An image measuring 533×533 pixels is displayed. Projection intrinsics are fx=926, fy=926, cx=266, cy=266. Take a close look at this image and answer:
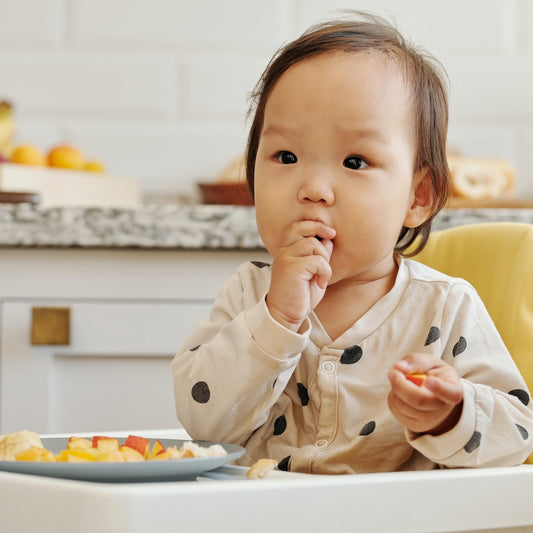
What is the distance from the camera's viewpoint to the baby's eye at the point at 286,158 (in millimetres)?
734

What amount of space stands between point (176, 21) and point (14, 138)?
0.44m

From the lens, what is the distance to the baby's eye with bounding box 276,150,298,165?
2.41 ft

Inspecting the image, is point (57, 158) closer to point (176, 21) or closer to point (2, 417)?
point (176, 21)

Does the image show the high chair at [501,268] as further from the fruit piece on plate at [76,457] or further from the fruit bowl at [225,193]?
the fruit bowl at [225,193]

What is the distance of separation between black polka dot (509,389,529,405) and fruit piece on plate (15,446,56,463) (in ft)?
1.16

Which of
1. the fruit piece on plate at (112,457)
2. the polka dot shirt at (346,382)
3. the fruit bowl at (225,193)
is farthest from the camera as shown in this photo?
the fruit bowl at (225,193)

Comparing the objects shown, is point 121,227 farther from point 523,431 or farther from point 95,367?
point 523,431

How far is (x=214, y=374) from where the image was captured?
0.70 m

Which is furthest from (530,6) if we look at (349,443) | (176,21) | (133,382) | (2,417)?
(349,443)

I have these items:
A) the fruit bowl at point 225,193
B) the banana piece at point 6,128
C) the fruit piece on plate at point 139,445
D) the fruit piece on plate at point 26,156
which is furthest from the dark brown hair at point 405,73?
the banana piece at point 6,128

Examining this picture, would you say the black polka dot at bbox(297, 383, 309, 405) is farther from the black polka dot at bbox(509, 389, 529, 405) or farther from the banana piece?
the banana piece

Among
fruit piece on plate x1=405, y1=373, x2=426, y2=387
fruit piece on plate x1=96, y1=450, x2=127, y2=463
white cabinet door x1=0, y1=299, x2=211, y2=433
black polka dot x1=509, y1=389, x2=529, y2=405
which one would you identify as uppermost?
fruit piece on plate x1=405, y1=373, x2=426, y2=387

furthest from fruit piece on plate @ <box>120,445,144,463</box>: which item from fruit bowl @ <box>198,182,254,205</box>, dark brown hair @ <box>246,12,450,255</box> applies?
fruit bowl @ <box>198,182,254,205</box>

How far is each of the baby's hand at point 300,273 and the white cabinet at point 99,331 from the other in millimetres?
671
